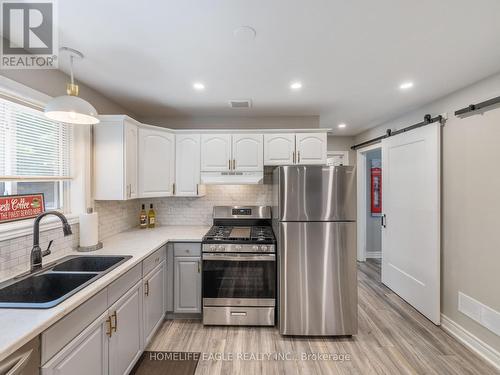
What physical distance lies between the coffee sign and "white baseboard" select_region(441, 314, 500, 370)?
3.85m

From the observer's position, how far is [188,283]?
8.23 feet

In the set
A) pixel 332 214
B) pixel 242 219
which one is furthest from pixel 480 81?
pixel 242 219

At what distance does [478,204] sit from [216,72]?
8.55 ft

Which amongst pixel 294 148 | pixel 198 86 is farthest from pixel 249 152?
pixel 198 86

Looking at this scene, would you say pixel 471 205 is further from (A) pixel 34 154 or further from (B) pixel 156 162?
(A) pixel 34 154

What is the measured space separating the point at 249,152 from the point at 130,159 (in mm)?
1343

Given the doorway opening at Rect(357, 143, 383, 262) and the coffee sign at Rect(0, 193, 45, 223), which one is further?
the doorway opening at Rect(357, 143, 383, 262)

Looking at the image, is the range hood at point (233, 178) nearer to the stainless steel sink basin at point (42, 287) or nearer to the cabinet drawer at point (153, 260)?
the cabinet drawer at point (153, 260)

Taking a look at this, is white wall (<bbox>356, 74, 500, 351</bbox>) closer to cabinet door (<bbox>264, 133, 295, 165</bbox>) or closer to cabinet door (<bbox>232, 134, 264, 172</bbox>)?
cabinet door (<bbox>264, 133, 295, 165</bbox>)

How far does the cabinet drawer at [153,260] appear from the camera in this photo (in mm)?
2023

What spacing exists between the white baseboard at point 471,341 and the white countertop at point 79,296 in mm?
2726

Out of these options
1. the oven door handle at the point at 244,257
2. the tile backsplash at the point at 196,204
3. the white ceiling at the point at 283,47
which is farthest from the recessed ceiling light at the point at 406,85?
the oven door handle at the point at 244,257

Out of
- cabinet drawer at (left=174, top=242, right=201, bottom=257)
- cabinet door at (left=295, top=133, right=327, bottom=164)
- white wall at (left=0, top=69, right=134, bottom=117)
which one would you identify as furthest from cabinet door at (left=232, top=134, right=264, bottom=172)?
white wall at (left=0, top=69, right=134, bottom=117)

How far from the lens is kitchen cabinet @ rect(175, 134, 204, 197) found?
293cm
